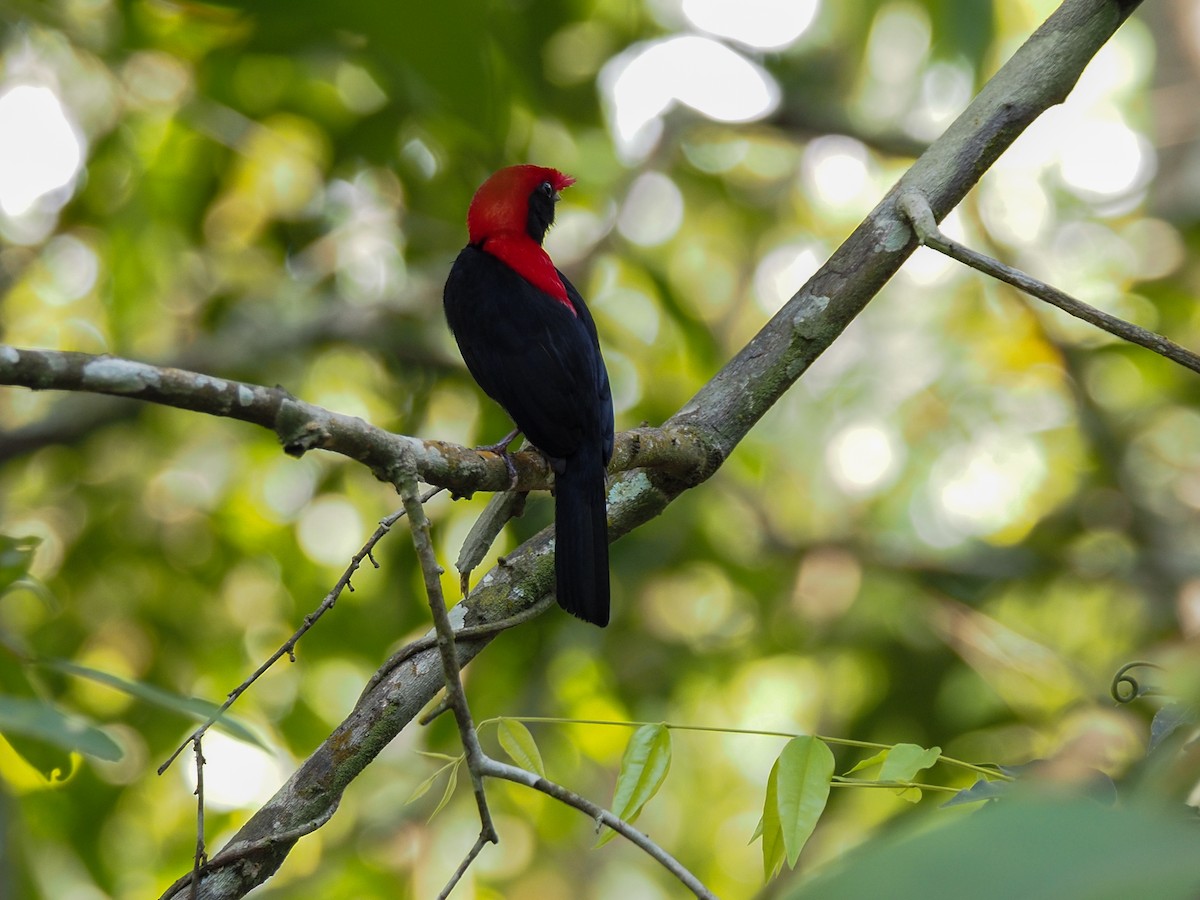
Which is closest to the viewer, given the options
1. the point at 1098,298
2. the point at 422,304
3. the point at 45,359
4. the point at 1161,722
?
the point at 45,359

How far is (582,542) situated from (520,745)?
0.71m

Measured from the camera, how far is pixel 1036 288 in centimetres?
191

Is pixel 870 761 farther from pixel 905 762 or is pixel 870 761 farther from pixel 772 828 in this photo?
pixel 772 828

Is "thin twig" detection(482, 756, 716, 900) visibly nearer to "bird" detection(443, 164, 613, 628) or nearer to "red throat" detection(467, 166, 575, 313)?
"bird" detection(443, 164, 613, 628)

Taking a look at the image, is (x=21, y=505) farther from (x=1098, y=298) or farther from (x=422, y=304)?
(x=1098, y=298)

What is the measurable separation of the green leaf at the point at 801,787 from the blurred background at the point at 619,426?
2.05 metres

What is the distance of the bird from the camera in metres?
2.47

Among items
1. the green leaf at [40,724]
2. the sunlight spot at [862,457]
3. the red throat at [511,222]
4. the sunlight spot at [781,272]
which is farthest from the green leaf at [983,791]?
the sunlight spot at [781,272]

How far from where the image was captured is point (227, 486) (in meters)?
6.29

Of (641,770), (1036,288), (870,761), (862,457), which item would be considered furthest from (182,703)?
(862,457)

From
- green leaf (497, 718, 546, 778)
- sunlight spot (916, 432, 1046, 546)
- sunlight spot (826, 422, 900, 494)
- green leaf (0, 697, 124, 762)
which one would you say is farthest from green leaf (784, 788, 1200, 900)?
sunlight spot (826, 422, 900, 494)

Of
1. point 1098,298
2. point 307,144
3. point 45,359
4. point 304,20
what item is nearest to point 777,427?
point 1098,298

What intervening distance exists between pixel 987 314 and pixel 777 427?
1.50 m

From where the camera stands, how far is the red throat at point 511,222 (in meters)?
3.34
